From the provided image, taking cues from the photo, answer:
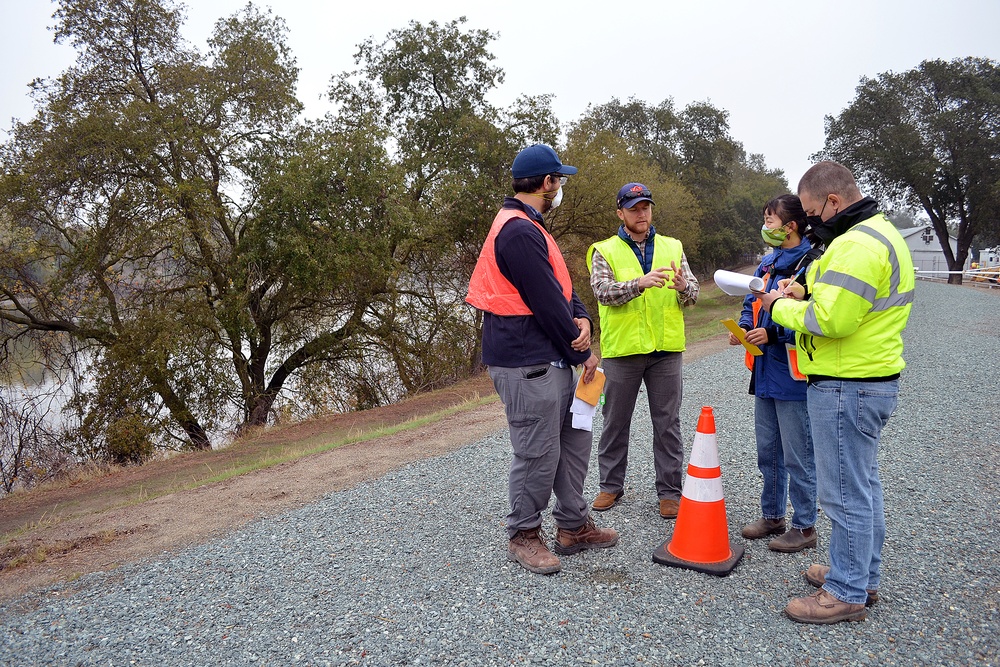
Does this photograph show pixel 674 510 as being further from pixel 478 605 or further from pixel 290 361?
pixel 290 361

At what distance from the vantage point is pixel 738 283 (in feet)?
12.1

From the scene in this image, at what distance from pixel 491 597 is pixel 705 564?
1217 millimetres

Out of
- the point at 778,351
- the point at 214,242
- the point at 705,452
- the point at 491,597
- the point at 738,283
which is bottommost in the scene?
the point at 491,597

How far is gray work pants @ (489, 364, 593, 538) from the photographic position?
12.0ft

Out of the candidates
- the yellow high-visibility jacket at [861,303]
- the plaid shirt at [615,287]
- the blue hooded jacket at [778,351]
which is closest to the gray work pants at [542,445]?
the plaid shirt at [615,287]

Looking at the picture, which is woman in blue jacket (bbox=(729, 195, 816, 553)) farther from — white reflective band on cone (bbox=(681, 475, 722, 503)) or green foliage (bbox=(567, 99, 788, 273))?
green foliage (bbox=(567, 99, 788, 273))

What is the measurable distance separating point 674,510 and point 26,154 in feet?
44.7

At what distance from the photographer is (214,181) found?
48.5 ft

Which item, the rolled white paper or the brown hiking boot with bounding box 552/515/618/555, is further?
the brown hiking boot with bounding box 552/515/618/555

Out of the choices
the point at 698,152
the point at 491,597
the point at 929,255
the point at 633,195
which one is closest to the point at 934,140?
the point at 698,152

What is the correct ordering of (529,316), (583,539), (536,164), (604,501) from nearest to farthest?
(529,316) → (536,164) → (583,539) → (604,501)

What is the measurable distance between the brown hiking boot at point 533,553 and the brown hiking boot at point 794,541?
1298 millimetres

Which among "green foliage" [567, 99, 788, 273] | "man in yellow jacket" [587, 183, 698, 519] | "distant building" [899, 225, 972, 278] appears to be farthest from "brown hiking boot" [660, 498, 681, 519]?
"distant building" [899, 225, 972, 278]

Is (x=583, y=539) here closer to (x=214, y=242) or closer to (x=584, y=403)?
(x=584, y=403)
